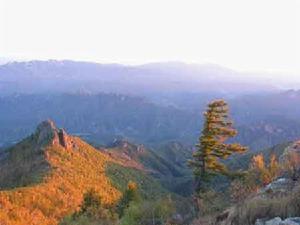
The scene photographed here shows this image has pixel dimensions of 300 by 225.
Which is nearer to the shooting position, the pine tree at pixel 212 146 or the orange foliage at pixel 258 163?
the pine tree at pixel 212 146

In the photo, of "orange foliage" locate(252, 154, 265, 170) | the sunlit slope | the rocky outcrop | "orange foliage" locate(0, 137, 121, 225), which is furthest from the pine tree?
the rocky outcrop

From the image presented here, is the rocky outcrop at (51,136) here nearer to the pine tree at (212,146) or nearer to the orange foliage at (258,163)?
the orange foliage at (258,163)

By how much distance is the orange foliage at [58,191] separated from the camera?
108 meters

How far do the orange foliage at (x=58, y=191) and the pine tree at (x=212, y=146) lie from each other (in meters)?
57.9

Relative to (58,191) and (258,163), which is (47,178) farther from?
(258,163)

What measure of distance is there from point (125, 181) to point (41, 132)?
1273 inches

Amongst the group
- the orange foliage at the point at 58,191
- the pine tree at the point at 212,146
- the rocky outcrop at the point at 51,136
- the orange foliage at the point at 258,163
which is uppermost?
the pine tree at the point at 212,146

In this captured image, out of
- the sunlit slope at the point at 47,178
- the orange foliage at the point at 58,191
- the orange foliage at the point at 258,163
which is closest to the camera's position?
Answer: the orange foliage at the point at 258,163

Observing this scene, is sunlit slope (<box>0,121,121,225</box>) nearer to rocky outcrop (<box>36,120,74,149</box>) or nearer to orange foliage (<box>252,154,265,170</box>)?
rocky outcrop (<box>36,120,74,149</box>)

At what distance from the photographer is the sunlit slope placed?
363 ft

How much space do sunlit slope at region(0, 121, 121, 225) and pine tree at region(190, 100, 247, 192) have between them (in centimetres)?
6034

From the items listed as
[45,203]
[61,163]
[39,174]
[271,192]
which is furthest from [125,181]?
[271,192]

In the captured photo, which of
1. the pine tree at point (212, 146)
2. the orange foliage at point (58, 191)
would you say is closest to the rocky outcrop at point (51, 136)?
the orange foliage at point (58, 191)

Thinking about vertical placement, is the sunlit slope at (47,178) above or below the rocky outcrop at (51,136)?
below
